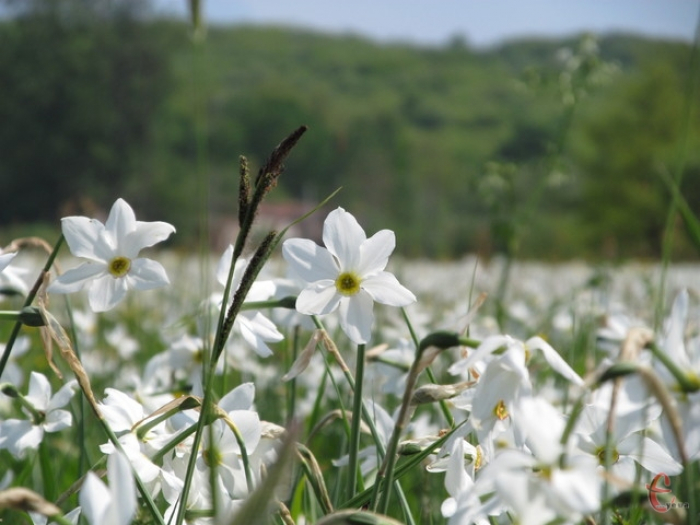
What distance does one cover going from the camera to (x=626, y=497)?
0.71 m

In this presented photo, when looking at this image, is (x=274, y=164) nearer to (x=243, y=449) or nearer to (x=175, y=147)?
(x=243, y=449)

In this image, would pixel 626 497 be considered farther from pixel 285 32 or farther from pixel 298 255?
pixel 285 32

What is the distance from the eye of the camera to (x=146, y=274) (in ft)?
3.34

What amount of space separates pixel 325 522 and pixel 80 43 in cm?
4132

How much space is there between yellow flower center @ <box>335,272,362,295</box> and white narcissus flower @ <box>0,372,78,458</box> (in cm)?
40

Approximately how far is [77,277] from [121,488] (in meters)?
0.49

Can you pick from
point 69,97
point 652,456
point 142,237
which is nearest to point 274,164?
point 142,237

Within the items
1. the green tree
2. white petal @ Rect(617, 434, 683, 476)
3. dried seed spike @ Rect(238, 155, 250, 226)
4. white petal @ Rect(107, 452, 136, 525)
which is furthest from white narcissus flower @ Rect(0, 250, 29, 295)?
the green tree

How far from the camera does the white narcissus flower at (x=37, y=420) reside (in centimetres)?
112

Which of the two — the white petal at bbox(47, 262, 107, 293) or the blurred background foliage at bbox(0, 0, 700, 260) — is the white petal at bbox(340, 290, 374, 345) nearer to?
the white petal at bbox(47, 262, 107, 293)

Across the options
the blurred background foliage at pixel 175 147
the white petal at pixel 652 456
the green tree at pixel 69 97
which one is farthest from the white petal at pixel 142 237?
the green tree at pixel 69 97

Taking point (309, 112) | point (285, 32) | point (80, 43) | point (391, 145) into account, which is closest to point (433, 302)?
point (80, 43)

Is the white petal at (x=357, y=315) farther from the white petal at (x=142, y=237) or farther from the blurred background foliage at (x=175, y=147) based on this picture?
the blurred background foliage at (x=175, y=147)

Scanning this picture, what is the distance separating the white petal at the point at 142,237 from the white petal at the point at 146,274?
15 mm
